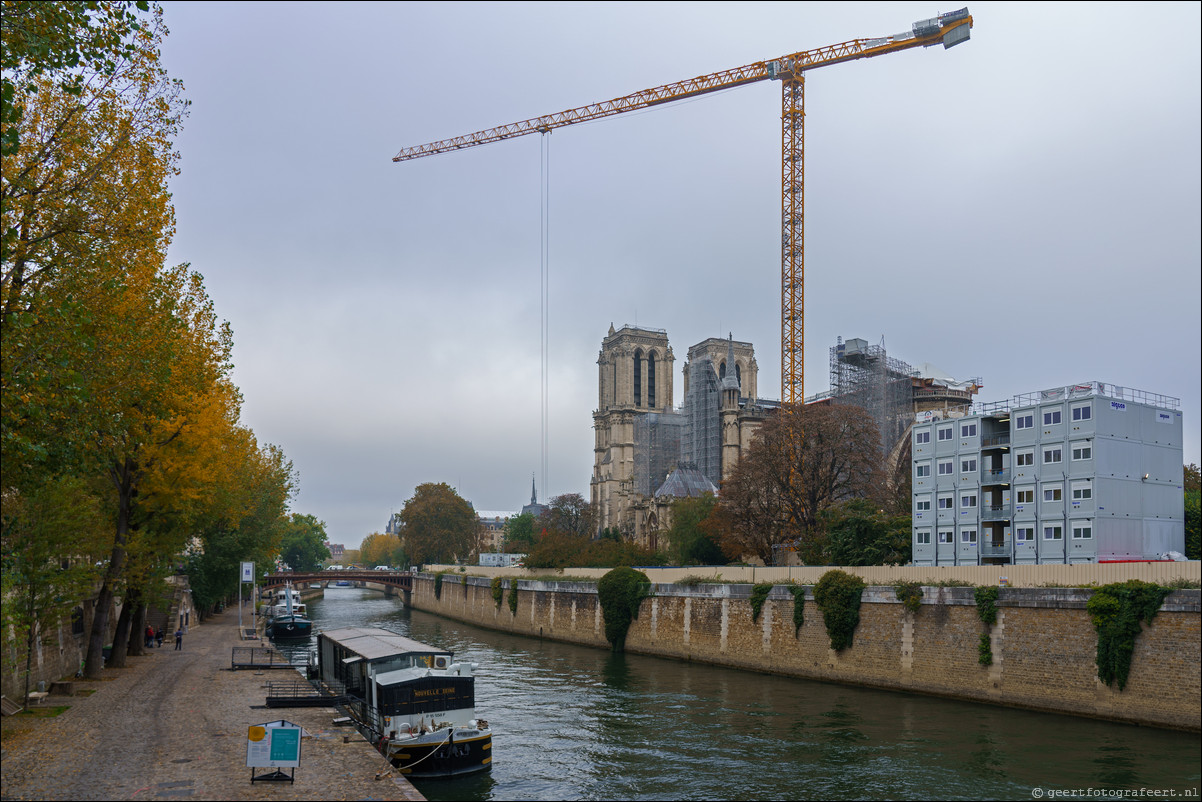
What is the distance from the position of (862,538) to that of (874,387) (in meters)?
47.2

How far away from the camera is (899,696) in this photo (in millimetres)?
38406

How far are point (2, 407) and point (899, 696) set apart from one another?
111 ft

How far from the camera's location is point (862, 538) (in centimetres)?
5253

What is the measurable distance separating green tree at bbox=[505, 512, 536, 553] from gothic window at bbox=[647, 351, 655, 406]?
92.7 ft

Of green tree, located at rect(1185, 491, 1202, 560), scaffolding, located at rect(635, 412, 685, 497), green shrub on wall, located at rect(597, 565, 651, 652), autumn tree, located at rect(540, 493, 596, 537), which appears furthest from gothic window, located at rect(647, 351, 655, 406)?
green tree, located at rect(1185, 491, 1202, 560)

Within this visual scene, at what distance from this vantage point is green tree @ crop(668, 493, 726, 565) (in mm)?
81688

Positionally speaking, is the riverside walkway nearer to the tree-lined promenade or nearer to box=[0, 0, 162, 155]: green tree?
the tree-lined promenade

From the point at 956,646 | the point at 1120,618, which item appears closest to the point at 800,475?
the point at 956,646

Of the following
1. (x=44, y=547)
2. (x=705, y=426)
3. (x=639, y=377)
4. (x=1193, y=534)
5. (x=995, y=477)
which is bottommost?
(x=1193, y=534)

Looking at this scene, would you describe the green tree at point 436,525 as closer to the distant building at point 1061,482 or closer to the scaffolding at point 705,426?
the scaffolding at point 705,426

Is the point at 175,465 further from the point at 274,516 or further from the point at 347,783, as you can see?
the point at 274,516

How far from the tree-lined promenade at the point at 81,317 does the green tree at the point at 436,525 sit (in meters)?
91.4

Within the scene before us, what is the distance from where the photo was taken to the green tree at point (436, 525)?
126 metres

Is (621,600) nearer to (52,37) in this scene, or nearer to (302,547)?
(52,37)
